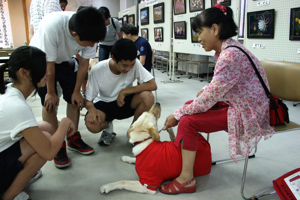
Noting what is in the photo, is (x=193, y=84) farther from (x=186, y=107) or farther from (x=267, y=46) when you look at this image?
(x=186, y=107)

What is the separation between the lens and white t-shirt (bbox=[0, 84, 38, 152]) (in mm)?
1204

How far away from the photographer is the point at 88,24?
1642mm

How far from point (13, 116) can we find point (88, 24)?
0.82m

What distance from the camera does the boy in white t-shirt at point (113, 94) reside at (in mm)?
2123

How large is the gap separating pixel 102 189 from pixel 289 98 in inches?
64.0

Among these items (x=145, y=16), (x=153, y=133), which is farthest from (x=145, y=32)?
(x=153, y=133)

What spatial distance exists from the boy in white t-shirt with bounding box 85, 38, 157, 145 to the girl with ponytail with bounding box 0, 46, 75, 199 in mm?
723

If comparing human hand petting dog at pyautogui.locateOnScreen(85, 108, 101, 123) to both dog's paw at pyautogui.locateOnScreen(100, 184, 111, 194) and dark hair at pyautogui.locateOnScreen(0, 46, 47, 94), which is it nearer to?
dog's paw at pyautogui.locateOnScreen(100, 184, 111, 194)

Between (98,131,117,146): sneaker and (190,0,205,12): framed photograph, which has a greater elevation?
(190,0,205,12): framed photograph

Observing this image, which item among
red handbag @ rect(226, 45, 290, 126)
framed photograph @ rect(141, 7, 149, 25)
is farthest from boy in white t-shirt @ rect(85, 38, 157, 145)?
framed photograph @ rect(141, 7, 149, 25)

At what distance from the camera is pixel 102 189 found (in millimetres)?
1622

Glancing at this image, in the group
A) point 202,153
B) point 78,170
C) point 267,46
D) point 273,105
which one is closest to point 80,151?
point 78,170

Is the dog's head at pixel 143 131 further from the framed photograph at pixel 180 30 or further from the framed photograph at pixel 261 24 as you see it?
the framed photograph at pixel 180 30

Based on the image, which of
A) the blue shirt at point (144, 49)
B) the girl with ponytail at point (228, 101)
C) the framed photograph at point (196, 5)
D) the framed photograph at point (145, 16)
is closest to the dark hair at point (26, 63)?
the girl with ponytail at point (228, 101)
